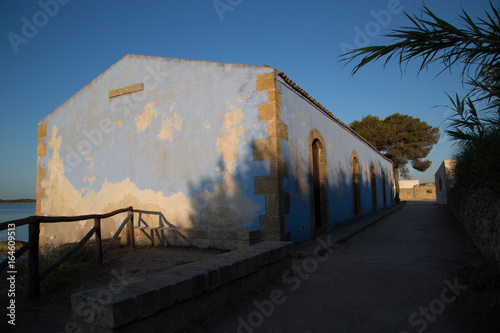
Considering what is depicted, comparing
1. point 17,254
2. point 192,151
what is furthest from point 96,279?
point 192,151

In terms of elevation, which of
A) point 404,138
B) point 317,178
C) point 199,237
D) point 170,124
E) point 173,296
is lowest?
point 199,237

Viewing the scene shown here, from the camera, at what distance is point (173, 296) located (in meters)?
2.65

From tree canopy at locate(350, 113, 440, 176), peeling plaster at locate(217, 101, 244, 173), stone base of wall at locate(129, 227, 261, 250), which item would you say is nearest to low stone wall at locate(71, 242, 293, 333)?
A: stone base of wall at locate(129, 227, 261, 250)

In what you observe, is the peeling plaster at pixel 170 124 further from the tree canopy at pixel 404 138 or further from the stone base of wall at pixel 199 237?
the tree canopy at pixel 404 138

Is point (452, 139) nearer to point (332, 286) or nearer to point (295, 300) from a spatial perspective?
point (332, 286)

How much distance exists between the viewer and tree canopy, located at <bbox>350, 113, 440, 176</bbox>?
96.7 ft

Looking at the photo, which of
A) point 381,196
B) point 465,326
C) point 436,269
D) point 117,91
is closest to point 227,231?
point 436,269

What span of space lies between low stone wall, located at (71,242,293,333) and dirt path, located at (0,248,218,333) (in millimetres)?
237

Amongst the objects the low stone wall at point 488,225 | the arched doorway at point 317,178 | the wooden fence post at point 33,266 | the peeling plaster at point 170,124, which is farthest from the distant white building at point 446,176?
the wooden fence post at point 33,266

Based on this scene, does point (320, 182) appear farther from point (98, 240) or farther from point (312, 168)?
point (98, 240)

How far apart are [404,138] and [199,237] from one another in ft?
92.7

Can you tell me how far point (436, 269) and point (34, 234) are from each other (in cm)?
534

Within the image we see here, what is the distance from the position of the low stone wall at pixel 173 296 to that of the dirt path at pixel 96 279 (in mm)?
237

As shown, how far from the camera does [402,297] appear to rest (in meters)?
3.74
